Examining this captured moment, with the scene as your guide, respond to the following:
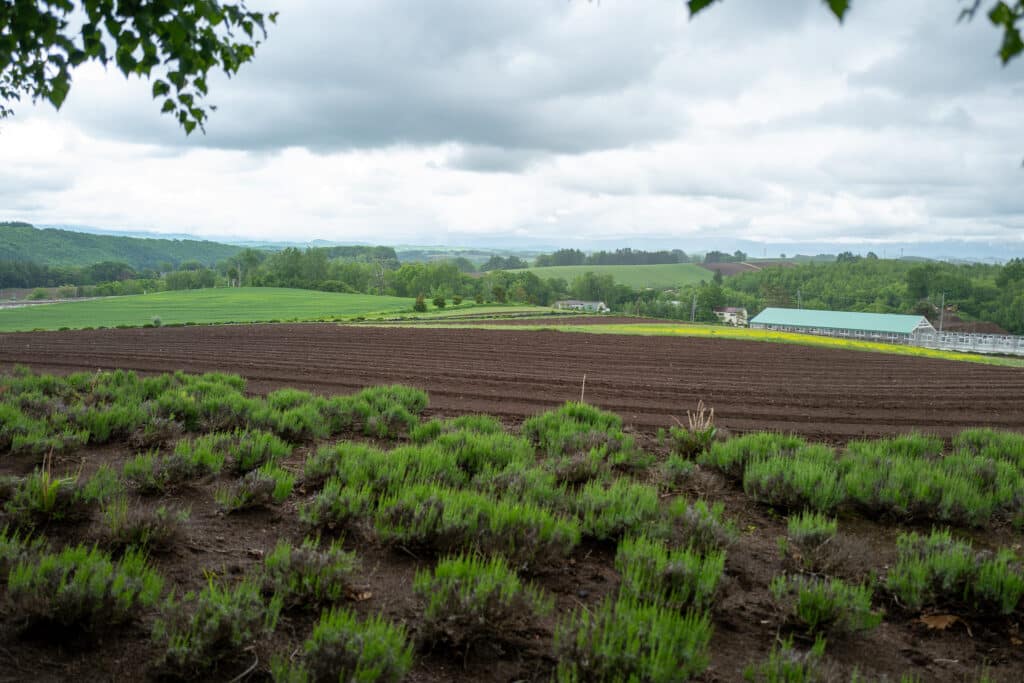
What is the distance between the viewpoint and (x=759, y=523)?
17.9 ft

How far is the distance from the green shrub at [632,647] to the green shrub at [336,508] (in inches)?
82.7

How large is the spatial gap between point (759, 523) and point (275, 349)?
25.8 meters

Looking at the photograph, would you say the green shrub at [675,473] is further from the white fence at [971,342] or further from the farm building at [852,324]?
the farm building at [852,324]

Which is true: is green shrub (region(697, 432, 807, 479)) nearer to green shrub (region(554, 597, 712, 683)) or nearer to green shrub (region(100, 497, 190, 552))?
green shrub (region(554, 597, 712, 683))

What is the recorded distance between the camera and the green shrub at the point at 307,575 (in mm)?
3527

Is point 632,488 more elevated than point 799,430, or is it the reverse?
point 632,488

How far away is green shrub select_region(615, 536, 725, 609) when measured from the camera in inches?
142

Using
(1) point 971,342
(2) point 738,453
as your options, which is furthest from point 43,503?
(1) point 971,342

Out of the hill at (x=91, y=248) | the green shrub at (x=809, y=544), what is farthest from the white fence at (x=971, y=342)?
the hill at (x=91, y=248)

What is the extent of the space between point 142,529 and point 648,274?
19079cm

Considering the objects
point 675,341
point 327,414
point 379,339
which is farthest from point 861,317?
point 327,414

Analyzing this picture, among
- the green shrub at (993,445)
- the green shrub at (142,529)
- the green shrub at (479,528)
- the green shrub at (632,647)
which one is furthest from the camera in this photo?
the green shrub at (993,445)

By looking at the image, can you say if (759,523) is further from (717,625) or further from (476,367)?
(476,367)

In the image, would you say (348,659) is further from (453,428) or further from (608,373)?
(608,373)
